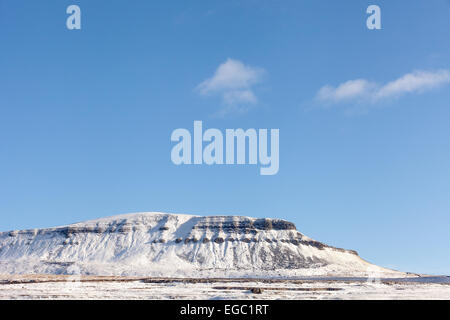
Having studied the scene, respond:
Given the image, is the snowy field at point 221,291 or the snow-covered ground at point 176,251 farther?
the snow-covered ground at point 176,251

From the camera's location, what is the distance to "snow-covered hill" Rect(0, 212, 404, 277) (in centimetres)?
15625

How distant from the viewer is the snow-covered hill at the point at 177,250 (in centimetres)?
15625

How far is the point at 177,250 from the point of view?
17350cm

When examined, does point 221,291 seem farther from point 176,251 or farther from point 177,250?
point 177,250

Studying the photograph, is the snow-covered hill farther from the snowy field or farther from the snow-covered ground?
the snowy field

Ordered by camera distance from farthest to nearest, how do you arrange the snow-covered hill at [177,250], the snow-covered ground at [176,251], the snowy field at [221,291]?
1. the snow-covered hill at [177,250]
2. the snow-covered ground at [176,251]
3. the snowy field at [221,291]

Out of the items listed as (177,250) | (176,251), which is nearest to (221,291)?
(176,251)

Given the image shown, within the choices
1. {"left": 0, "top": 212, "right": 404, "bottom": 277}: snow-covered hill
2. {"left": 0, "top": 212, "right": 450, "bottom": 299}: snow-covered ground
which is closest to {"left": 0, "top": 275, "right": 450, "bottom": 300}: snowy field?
{"left": 0, "top": 212, "right": 450, "bottom": 299}: snow-covered ground

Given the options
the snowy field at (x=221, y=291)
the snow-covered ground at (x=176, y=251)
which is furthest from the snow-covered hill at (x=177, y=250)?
the snowy field at (x=221, y=291)

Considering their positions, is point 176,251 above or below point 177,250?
below

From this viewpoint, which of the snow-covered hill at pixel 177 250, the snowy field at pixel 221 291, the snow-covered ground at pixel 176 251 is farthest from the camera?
the snow-covered hill at pixel 177 250

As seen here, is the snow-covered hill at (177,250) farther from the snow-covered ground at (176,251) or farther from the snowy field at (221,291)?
the snowy field at (221,291)

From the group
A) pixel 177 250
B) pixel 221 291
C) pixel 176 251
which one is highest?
pixel 221 291
